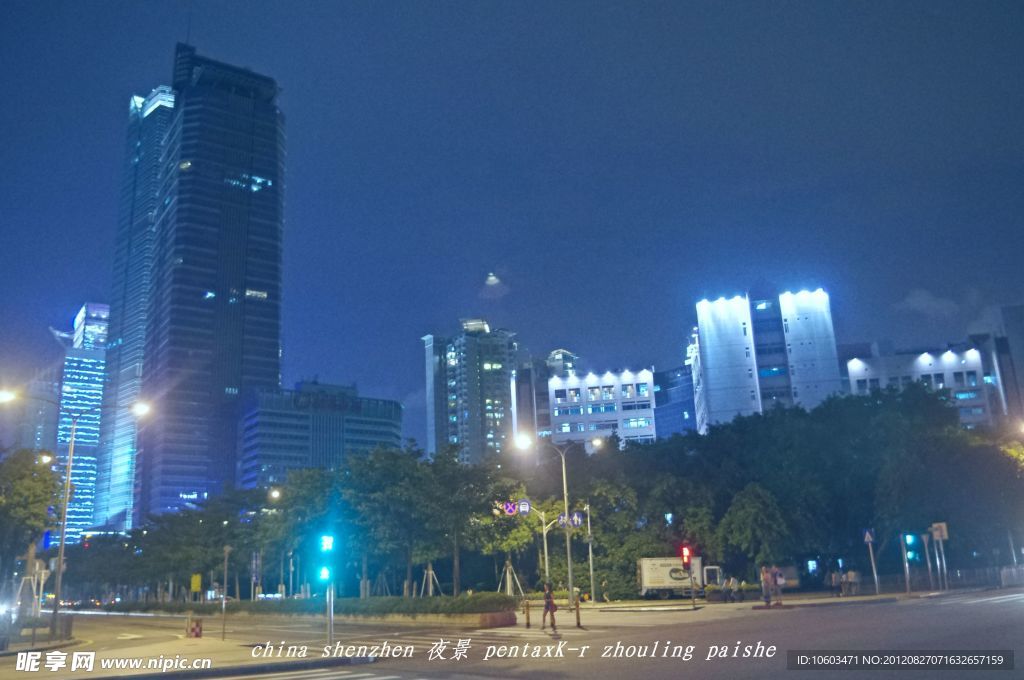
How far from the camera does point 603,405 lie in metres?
162

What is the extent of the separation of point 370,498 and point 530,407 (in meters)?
125

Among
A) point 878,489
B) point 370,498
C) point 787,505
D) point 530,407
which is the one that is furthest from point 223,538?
point 530,407

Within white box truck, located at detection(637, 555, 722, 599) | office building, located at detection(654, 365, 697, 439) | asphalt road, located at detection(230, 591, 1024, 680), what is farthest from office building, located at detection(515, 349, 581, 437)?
asphalt road, located at detection(230, 591, 1024, 680)

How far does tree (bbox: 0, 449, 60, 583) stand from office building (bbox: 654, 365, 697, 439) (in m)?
129

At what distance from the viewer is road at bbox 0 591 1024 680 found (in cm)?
1761

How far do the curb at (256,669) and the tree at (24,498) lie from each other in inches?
1124

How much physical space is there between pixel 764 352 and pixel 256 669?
123 meters

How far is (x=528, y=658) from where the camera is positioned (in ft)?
70.1

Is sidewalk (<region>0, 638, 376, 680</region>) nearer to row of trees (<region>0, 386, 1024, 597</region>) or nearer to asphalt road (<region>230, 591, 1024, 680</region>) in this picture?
asphalt road (<region>230, 591, 1024, 680</region>)

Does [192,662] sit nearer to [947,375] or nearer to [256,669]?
[256,669]

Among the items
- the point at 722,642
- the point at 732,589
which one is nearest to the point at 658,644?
the point at 722,642

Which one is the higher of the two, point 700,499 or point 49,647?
point 700,499

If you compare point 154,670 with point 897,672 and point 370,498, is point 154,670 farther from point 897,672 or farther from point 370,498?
→ point 370,498

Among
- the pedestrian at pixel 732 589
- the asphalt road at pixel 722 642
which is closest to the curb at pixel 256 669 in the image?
the asphalt road at pixel 722 642
